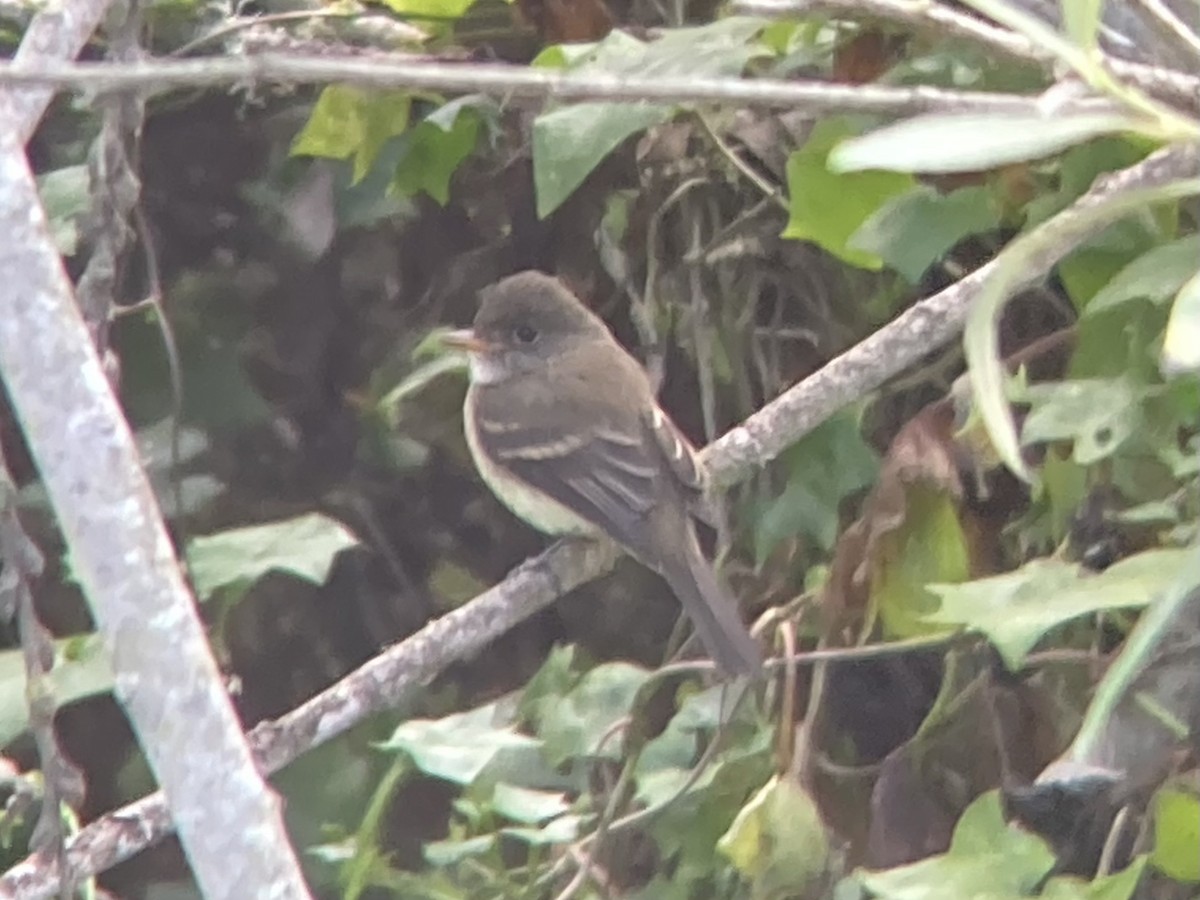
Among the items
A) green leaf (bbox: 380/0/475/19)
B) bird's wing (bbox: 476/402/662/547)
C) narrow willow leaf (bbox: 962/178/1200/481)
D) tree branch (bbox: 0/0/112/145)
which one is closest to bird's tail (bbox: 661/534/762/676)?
bird's wing (bbox: 476/402/662/547)

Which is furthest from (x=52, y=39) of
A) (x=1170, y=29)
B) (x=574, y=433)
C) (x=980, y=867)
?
(x=574, y=433)

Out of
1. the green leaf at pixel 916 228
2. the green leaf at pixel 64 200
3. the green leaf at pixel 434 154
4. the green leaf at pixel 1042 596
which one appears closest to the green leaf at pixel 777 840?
the green leaf at pixel 1042 596

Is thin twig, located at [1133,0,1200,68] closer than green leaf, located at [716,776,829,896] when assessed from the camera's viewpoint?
Yes

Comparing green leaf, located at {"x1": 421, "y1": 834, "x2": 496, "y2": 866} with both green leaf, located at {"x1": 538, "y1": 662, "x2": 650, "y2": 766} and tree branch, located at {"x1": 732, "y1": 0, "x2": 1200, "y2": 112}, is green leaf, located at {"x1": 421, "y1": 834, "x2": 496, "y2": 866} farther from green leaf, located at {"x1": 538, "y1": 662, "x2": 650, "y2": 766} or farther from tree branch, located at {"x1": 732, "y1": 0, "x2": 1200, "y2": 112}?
tree branch, located at {"x1": 732, "y1": 0, "x2": 1200, "y2": 112}

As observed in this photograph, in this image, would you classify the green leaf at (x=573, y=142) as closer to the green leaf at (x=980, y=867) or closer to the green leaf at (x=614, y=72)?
the green leaf at (x=614, y=72)

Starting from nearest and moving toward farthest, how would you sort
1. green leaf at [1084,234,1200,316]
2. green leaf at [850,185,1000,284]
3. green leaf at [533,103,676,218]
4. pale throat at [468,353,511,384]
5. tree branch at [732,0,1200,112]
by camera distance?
1. tree branch at [732,0,1200,112]
2. green leaf at [1084,234,1200,316]
3. green leaf at [850,185,1000,284]
4. green leaf at [533,103,676,218]
5. pale throat at [468,353,511,384]

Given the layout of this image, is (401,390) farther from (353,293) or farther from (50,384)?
(50,384)

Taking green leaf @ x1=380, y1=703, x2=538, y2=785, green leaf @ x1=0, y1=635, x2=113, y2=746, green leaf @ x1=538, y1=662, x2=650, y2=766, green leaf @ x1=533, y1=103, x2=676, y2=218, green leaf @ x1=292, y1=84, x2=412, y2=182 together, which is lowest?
green leaf @ x1=538, y1=662, x2=650, y2=766
